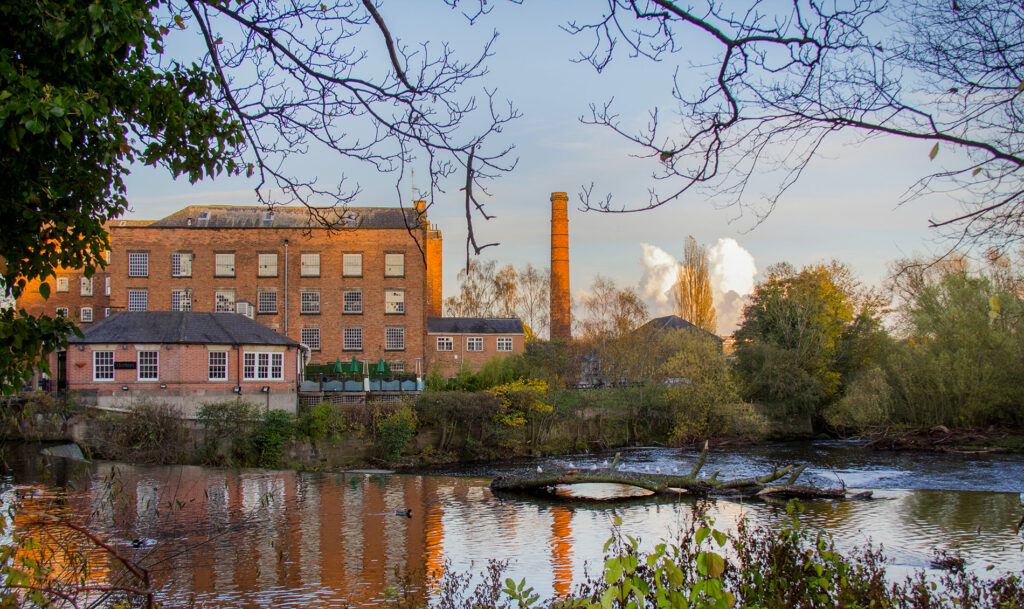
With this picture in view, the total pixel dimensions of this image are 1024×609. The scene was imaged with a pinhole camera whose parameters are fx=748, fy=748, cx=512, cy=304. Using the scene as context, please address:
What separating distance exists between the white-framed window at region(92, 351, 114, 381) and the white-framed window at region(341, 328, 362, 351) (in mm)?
16344

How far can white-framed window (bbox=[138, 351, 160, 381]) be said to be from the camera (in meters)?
30.4

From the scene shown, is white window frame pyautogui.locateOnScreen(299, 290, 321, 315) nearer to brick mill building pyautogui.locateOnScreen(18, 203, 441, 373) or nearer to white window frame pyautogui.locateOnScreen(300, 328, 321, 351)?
brick mill building pyautogui.locateOnScreen(18, 203, 441, 373)

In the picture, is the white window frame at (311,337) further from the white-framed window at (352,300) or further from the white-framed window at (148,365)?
the white-framed window at (148,365)

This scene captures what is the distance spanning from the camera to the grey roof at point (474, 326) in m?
50.2

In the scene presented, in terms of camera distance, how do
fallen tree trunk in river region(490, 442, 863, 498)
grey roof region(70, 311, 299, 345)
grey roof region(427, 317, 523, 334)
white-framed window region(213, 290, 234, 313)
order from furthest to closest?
1. grey roof region(427, 317, 523, 334)
2. white-framed window region(213, 290, 234, 313)
3. grey roof region(70, 311, 299, 345)
4. fallen tree trunk in river region(490, 442, 863, 498)

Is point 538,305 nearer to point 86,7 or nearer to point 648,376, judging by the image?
point 648,376

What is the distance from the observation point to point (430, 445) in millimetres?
31438

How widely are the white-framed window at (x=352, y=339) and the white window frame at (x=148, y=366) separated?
1550cm

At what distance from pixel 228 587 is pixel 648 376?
1346 inches

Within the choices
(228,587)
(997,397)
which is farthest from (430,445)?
(997,397)

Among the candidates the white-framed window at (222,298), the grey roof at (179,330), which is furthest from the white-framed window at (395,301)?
the grey roof at (179,330)

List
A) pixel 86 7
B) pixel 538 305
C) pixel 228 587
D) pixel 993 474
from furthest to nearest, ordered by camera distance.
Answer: pixel 538 305
pixel 993 474
pixel 228 587
pixel 86 7

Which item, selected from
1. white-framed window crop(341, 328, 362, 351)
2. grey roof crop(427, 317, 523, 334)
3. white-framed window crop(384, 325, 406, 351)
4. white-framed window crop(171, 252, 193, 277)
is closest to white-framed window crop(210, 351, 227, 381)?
white-framed window crop(341, 328, 362, 351)

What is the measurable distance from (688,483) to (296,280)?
1265 inches
